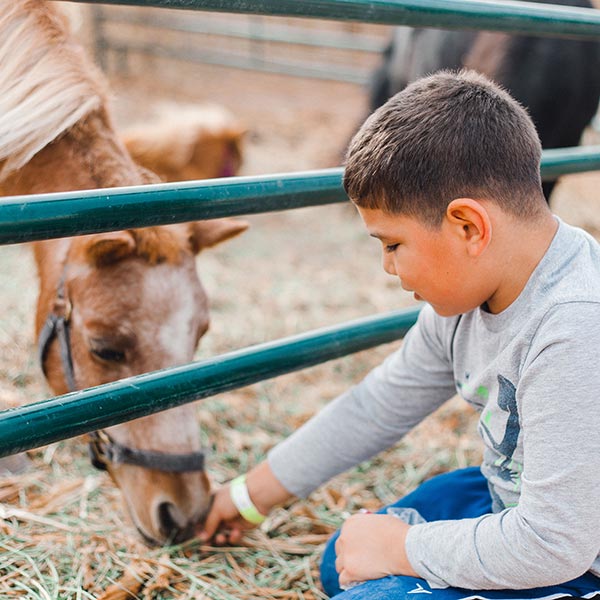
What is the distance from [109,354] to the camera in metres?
1.57

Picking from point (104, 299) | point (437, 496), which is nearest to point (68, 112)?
point (104, 299)

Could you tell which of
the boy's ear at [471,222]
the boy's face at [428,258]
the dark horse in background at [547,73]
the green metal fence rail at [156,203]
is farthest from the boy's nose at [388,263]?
the dark horse in background at [547,73]

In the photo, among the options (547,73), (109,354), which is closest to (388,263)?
(109,354)

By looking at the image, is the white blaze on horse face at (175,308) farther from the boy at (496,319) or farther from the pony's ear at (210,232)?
the boy at (496,319)

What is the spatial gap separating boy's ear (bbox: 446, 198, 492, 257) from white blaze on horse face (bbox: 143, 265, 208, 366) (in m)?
0.74

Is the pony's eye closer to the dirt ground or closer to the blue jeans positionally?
the dirt ground

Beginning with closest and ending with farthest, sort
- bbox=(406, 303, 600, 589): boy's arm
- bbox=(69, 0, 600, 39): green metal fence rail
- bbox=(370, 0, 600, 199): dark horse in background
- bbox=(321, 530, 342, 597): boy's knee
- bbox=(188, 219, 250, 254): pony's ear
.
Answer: bbox=(406, 303, 600, 589): boy's arm, bbox=(69, 0, 600, 39): green metal fence rail, bbox=(321, 530, 342, 597): boy's knee, bbox=(188, 219, 250, 254): pony's ear, bbox=(370, 0, 600, 199): dark horse in background

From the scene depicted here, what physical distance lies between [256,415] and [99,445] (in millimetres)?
836

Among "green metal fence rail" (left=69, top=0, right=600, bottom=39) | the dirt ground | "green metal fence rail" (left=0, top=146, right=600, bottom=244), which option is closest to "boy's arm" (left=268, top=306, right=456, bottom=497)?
the dirt ground

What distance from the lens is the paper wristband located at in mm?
1506

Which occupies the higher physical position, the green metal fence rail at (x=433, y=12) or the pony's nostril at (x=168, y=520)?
the green metal fence rail at (x=433, y=12)

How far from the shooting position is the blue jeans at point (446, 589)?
1097 millimetres

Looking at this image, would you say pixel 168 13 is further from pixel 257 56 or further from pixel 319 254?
pixel 319 254

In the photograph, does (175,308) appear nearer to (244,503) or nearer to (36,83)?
(244,503)
